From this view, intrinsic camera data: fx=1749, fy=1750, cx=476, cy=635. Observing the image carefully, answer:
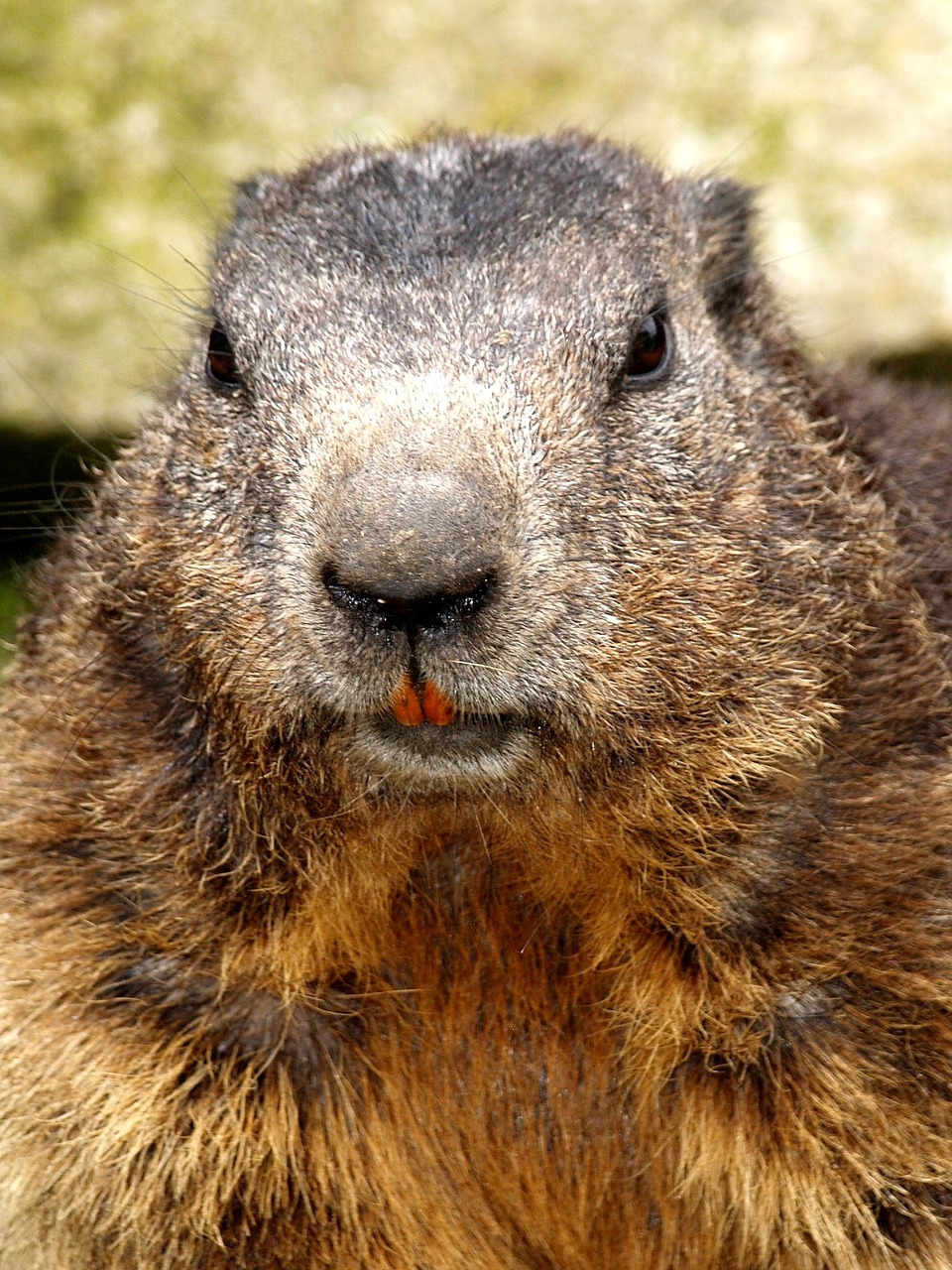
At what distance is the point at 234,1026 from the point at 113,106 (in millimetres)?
6238

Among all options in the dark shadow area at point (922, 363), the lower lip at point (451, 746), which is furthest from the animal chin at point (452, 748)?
the dark shadow area at point (922, 363)

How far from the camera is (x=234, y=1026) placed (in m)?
4.38

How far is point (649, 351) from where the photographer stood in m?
4.30

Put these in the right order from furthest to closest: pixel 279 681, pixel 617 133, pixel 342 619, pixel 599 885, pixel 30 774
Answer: pixel 617 133 → pixel 30 774 → pixel 599 885 → pixel 279 681 → pixel 342 619

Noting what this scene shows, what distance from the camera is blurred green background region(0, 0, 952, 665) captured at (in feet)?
29.4

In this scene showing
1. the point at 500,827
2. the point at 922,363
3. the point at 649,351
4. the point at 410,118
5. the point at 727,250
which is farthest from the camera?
the point at 922,363

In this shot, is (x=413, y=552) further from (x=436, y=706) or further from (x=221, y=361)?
(x=221, y=361)

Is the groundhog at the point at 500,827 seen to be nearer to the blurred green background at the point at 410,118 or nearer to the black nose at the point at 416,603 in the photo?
the black nose at the point at 416,603

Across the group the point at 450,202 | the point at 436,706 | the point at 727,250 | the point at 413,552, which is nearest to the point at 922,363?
the point at 727,250

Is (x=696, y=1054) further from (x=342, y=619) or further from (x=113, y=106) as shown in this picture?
(x=113, y=106)

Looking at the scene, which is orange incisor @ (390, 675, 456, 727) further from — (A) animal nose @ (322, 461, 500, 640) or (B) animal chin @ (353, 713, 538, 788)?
(A) animal nose @ (322, 461, 500, 640)

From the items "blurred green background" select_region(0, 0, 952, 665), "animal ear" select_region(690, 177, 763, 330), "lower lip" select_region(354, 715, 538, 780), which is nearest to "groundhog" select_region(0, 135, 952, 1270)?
"lower lip" select_region(354, 715, 538, 780)

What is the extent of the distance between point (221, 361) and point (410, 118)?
5096 mm

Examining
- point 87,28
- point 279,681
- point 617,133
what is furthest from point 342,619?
point 87,28
